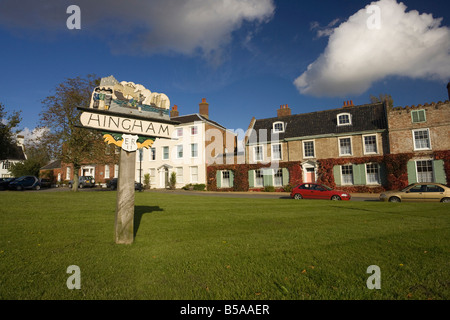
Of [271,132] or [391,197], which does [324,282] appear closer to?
[391,197]

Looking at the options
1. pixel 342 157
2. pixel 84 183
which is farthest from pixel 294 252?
pixel 84 183

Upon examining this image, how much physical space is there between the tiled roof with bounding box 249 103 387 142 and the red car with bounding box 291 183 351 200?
11.6 meters

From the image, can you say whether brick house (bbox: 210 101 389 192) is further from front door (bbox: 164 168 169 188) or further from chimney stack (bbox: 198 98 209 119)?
front door (bbox: 164 168 169 188)

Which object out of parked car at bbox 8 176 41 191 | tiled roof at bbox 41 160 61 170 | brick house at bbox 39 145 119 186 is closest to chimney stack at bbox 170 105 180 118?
brick house at bbox 39 145 119 186

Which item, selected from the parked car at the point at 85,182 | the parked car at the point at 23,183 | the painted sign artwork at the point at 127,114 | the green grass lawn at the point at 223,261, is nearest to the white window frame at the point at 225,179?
the parked car at the point at 85,182

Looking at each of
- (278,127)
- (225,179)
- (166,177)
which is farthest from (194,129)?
(278,127)

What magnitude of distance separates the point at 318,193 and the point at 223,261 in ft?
56.8

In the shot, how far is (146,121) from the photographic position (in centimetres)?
626

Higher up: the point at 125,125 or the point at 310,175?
the point at 125,125

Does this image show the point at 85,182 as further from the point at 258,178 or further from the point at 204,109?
the point at 258,178

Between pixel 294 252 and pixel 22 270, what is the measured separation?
4.35 metres

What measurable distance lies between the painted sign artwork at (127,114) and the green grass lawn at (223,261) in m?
2.29

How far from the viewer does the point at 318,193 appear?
1988 cm

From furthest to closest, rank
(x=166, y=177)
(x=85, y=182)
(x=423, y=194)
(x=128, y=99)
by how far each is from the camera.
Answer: (x=85, y=182) → (x=166, y=177) → (x=423, y=194) → (x=128, y=99)
